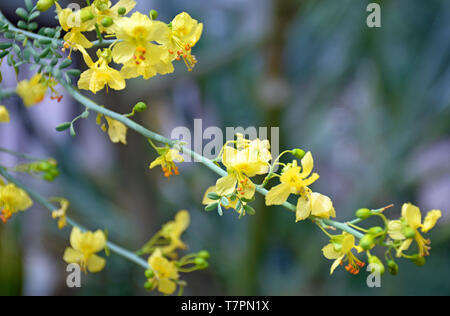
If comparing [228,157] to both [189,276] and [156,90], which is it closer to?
[156,90]

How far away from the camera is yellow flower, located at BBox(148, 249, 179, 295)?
41cm

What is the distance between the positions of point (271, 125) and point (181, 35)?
2.65 feet

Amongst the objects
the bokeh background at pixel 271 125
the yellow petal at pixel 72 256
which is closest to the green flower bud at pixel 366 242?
the yellow petal at pixel 72 256

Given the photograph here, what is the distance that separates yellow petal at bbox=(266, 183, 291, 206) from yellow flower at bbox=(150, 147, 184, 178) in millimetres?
76

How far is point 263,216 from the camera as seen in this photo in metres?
1.13

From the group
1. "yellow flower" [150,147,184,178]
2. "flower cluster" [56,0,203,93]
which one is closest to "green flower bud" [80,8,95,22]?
"flower cluster" [56,0,203,93]

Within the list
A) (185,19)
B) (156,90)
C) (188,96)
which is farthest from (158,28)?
(188,96)

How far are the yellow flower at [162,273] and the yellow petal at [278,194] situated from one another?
141 millimetres

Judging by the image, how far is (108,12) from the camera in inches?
13.5

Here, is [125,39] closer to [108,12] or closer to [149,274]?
[108,12]

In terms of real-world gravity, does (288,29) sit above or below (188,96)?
below
